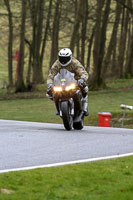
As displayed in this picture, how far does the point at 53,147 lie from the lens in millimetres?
11055

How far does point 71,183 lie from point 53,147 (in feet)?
12.8

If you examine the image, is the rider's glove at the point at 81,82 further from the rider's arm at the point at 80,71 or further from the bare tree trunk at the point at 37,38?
the bare tree trunk at the point at 37,38

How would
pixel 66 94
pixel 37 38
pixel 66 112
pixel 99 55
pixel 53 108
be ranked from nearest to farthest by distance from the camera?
pixel 66 112
pixel 66 94
pixel 53 108
pixel 99 55
pixel 37 38

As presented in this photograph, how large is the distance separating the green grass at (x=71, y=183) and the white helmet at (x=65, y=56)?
19.1 ft

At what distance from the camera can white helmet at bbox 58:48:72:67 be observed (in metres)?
14.0

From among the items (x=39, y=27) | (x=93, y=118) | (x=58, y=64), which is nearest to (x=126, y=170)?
(x=58, y=64)

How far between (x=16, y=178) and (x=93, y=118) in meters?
18.7

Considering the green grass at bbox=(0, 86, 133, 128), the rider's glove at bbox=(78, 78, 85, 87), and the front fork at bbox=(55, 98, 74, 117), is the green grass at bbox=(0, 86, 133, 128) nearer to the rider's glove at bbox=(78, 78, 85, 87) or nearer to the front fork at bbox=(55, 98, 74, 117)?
the rider's glove at bbox=(78, 78, 85, 87)

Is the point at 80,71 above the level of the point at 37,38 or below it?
above

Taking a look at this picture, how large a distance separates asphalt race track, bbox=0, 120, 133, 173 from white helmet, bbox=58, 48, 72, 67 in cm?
163

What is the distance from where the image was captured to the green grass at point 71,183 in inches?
256

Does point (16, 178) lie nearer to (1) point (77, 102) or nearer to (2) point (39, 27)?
(1) point (77, 102)

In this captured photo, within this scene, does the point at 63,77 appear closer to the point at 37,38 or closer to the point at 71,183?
the point at 71,183

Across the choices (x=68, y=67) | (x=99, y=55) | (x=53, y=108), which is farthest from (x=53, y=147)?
(x=99, y=55)
